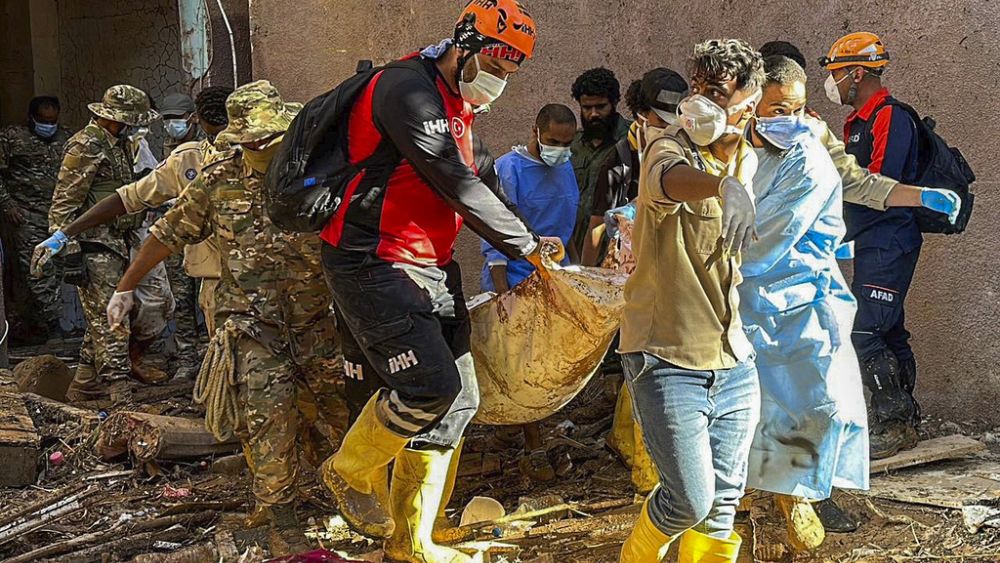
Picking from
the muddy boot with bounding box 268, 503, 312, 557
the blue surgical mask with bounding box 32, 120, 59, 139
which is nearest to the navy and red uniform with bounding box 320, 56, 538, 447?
the muddy boot with bounding box 268, 503, 312, 557

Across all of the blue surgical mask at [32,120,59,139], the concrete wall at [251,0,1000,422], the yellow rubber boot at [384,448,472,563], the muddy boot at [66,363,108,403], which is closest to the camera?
the yellow rubber boot at [384,448,472,563]

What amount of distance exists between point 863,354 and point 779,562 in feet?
6.26

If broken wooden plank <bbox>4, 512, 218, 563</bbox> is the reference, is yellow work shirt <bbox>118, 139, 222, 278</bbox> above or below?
above

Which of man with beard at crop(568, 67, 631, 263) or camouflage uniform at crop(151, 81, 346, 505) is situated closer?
camouflage uniform at crop(151, 81, 346, 505)

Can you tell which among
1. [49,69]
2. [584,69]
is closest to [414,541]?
[584,69]

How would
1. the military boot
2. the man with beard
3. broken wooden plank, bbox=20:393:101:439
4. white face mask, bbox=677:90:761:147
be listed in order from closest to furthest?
white face mask, bbox=677:90:761:147 < the military boot < the man with beard < broken wooden plank, bbox=20:393:101:439

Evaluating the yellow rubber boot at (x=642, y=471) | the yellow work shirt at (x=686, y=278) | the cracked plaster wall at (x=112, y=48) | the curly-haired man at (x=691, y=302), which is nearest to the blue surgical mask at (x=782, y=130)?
the curly-haired man at (x=691, y=302)

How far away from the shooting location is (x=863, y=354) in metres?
5.79

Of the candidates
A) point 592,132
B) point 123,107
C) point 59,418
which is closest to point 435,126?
point 592,132

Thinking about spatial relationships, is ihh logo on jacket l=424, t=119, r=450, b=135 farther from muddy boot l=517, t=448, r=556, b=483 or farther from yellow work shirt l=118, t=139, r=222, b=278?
muddy boot l=517, t=448, r=556, b=483

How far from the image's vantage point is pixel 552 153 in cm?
547

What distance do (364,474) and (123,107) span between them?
463cm

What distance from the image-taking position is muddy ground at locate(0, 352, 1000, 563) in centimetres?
437

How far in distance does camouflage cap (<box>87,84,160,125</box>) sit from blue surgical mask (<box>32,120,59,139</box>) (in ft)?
9.05
